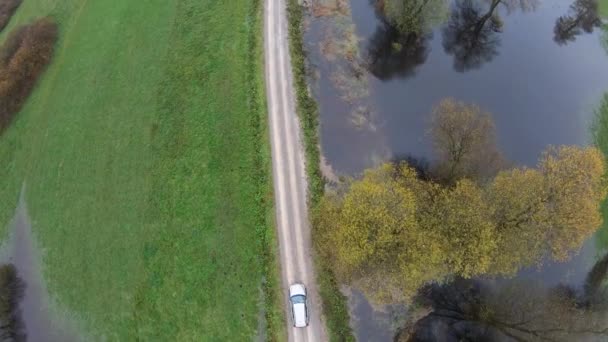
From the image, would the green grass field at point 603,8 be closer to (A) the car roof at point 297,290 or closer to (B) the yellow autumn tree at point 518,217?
(B) the yellow autumn tree at point 518,217

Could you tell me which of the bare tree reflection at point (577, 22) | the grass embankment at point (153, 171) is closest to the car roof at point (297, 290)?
the grass embankment at point (153, 171)

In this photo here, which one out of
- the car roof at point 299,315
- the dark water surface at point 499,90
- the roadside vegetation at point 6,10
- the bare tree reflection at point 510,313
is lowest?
the bare tree reflection at point 510,313

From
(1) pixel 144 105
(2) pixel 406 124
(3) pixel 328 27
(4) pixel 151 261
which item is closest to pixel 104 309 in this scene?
(4) pixel 151 261

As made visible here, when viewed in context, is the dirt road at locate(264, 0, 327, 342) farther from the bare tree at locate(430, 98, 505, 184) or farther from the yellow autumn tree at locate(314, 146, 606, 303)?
the bare tree at locate(430, 98, 505, 184)

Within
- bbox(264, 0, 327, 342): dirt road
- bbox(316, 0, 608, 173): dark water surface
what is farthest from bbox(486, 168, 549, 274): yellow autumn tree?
bbox(264, 0, 327, 342): dirt road

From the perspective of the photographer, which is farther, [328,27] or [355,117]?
[328,27]

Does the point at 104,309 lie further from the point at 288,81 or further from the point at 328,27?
the point at 328,27

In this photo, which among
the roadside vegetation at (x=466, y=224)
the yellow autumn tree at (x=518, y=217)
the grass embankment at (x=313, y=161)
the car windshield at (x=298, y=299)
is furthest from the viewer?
the grass embankment at (x=313, y=161)
